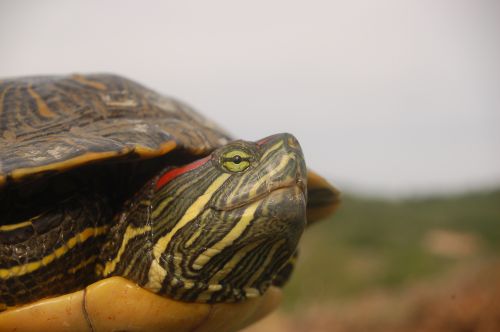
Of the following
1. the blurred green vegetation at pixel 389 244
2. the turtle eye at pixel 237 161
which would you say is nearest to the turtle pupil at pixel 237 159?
the turtle eye at pixel 237 161

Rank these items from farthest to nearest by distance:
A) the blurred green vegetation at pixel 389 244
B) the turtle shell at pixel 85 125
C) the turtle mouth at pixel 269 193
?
the blurred green vegetation at pixel 389 244
the turtle shell at pixel 85 125
the turtle mouth at pixel 269 193

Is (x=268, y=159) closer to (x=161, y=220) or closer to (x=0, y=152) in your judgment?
(x=161, y=220)

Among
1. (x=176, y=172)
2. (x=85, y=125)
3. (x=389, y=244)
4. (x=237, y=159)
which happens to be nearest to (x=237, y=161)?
(x=237, y=159)

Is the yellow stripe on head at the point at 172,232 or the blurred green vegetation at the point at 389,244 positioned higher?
the yellow stripe on head at the point at 172,232

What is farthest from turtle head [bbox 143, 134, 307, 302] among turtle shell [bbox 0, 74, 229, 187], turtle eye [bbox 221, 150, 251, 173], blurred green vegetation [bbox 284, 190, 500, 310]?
blurred green vegetation [bbox 284, 190, 500, 310]

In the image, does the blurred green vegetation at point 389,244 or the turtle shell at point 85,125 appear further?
the blurred green vegetation at point 389,244

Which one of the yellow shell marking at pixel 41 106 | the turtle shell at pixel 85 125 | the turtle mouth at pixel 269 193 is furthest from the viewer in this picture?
the yellow shell marking at pixel 41 106

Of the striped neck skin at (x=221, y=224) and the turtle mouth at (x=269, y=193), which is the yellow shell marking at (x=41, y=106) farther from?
the turtle mouth at (x=269, y=193)

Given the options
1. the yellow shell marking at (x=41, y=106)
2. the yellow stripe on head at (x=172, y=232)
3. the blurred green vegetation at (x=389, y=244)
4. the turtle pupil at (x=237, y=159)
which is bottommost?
the blurred green vegetation at (x=389, y=244)
